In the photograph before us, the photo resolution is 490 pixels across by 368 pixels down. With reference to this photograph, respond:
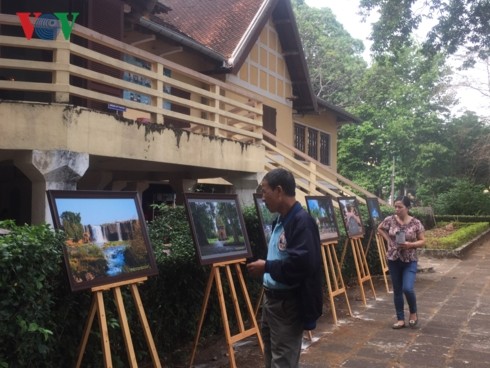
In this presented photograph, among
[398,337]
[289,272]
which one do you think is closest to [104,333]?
[289,272]

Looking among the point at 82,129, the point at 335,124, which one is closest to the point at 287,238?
the point at 82,129

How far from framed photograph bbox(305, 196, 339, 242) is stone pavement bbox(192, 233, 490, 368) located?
1177 millimetres

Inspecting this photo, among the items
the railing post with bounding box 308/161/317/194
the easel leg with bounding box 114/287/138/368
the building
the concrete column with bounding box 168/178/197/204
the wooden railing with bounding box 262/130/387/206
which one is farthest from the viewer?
the railing post with bounding box 308/161/317/194

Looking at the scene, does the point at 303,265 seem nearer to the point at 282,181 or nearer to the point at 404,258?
the point at 282,181

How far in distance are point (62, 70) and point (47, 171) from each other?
1371 millimetres

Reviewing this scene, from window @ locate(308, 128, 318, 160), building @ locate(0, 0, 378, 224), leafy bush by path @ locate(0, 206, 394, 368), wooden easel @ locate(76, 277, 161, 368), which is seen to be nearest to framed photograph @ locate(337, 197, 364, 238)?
leafy bush by path @ locate(0, 206, 394, 368)

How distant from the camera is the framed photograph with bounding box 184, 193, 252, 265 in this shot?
479 cm

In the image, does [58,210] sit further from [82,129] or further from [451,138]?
[451,138]

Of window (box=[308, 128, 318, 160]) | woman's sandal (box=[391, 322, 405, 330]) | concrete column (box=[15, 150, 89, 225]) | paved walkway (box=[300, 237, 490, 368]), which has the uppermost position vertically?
window (box=[308, 128, 318, 160])

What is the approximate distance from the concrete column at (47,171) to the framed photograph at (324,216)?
3.24 m

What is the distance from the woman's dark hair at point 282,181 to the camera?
3.66 m

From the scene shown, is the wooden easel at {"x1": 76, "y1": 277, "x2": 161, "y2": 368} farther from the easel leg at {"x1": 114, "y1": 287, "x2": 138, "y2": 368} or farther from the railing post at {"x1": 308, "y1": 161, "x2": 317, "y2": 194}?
the railing post at {"x1": 308, "y1": 161, "x2": 317, "y2": 194}

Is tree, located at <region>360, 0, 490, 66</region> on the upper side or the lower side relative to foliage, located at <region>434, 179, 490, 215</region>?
upper

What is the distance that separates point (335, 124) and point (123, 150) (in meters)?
17.3
